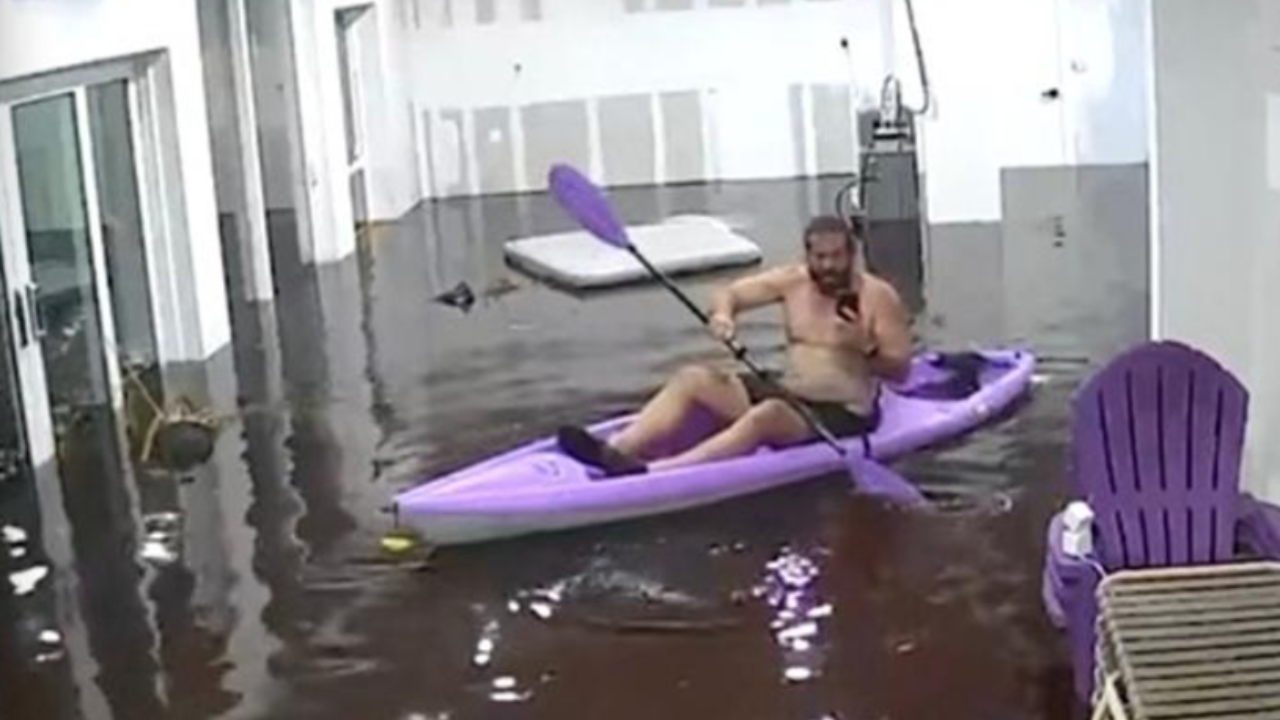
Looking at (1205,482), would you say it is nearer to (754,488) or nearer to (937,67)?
(754,488)

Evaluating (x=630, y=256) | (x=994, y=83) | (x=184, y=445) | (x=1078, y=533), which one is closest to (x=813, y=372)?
(x=1078, y=533)

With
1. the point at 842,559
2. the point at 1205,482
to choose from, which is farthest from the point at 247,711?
the point at 1205,482

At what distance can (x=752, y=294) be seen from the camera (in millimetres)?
7520

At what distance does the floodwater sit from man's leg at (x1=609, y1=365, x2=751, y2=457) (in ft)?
1.25

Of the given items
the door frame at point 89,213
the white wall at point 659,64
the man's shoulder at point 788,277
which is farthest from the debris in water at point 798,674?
the white wall at point 659,64

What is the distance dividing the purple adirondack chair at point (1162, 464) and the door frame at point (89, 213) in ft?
16.5

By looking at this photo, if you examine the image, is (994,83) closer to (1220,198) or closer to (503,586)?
(1220,198)

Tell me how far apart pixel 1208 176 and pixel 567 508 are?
94.4 inches

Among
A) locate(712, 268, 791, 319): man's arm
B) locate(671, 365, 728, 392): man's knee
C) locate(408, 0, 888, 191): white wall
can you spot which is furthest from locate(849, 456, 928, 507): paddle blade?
locate(408, 0, 888, 191): white wall

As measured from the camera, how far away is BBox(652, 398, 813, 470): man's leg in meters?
7.10

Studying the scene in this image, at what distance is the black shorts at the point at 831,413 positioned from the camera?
→ 7.34 metres

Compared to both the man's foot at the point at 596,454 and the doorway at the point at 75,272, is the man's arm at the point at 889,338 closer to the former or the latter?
the man's foot at the point at 596,454

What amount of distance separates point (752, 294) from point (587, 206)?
73 centimetres

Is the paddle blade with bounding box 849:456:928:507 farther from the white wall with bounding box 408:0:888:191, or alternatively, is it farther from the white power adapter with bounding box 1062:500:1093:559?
the white wall with bounding box 408:0:888:191
